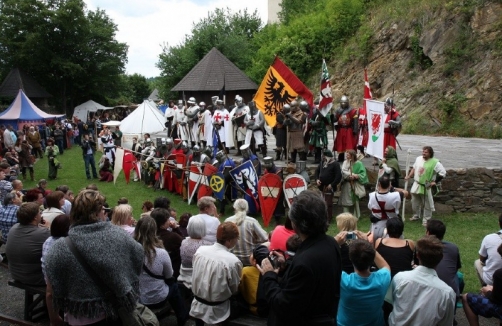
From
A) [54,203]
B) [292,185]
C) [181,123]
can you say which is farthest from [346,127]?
[54,203]

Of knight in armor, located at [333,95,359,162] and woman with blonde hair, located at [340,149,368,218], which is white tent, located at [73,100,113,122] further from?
woman with blonde hair, located at [340,149,368,218]

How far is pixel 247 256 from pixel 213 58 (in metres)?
22.2

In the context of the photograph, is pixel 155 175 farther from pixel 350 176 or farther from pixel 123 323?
pixel 123 323

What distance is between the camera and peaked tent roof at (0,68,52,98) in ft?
106

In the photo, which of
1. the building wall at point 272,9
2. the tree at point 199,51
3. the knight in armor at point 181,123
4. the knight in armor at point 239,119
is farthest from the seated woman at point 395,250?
the building wall at point 272,9

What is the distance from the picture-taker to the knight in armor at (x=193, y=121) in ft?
49.0

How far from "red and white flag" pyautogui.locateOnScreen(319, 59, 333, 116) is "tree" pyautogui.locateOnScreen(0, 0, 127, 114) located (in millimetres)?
27480

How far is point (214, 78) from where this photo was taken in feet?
83.2

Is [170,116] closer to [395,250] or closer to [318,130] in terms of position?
[318,130]

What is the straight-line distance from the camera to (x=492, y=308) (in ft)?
14.0

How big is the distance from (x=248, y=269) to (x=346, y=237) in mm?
987

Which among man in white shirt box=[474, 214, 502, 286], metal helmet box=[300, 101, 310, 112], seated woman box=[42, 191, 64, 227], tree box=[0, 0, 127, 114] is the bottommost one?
man in white shirt box=[474, 214, 502, 286]

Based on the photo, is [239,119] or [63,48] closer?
[239,119]

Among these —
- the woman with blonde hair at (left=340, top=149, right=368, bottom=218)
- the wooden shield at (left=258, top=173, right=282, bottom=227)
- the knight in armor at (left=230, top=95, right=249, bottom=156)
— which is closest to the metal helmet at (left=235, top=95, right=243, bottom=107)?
the knight in armor at (left=230, top=95, right=249, bottom=156)
